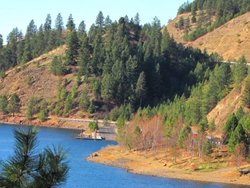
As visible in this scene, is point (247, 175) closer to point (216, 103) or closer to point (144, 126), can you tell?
point (144, 126)

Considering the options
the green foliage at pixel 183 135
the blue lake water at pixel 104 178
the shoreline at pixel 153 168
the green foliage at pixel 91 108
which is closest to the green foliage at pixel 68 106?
the green foliage at pixel 91 108

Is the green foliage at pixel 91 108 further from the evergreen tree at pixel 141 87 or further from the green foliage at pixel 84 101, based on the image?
the evergreen tree at pixel 141 87

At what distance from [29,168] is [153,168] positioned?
3563 inches

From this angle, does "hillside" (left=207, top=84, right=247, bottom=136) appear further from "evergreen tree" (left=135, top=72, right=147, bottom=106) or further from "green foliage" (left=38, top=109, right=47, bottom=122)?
"green foliage" (left=38, top=109, right=47, bottom=122)

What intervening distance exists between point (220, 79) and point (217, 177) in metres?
61.2

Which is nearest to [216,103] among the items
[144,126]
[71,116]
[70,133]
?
[144,126]

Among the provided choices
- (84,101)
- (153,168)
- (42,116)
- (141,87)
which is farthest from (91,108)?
(153,168)

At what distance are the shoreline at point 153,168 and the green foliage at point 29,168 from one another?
76521mm

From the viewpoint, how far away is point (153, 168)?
104 meters

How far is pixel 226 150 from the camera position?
345 ft

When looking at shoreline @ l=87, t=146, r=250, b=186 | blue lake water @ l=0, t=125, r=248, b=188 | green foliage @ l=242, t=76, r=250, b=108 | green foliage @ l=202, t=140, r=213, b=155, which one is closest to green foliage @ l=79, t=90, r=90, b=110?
shoreline @ l=87, t=146, r=250, b=186

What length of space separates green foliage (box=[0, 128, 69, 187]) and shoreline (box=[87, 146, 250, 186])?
251ft

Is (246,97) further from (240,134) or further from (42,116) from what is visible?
(42,116)

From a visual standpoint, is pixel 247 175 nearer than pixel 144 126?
Yes
